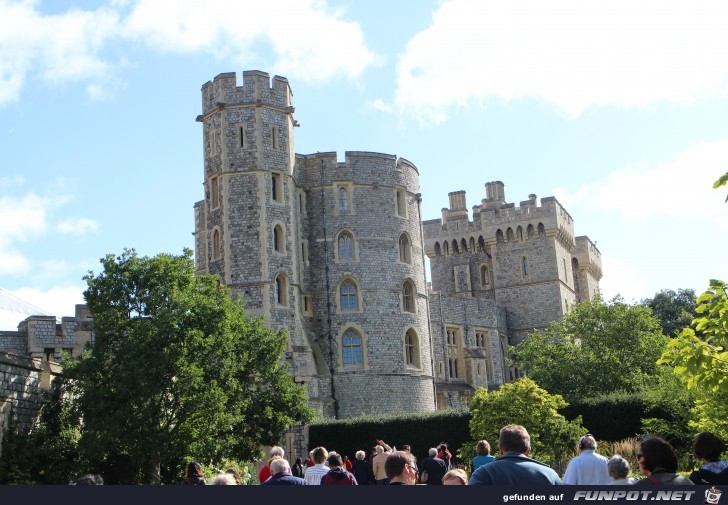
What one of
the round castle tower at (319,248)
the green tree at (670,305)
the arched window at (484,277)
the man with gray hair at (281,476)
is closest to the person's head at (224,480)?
the man with gray hair at (281,476)

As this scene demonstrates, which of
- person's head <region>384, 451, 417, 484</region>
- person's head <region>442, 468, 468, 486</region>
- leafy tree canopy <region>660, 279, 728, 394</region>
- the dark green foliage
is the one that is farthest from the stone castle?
person's head <region>442, 468, 468, 486</region>

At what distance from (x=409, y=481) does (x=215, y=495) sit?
2.15m

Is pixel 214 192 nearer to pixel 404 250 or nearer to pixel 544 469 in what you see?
pixel 404 250

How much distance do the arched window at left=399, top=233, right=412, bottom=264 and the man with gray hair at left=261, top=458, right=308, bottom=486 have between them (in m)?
31.6

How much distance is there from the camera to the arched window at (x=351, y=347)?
38625 millimetres

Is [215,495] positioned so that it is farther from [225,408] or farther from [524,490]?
[225,408]

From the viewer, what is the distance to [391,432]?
34.1 meters

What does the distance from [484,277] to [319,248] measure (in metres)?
20.7

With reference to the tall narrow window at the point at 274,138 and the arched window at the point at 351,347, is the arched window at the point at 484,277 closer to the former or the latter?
the arched window at the point at 351,347

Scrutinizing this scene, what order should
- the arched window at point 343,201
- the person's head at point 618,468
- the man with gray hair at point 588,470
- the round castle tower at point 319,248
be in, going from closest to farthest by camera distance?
the person's head at point 618,468
the man with gray hair at point 588,470
the round castle tower at point 319,248
the arched window at point 343,201

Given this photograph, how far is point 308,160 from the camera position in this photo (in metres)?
40.6

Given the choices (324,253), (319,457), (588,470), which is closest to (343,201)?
(324,253)

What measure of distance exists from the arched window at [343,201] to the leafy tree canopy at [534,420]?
15.5 metres

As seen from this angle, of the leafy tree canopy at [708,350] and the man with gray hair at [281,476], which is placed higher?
the leafy tree canopy at [708,350]
